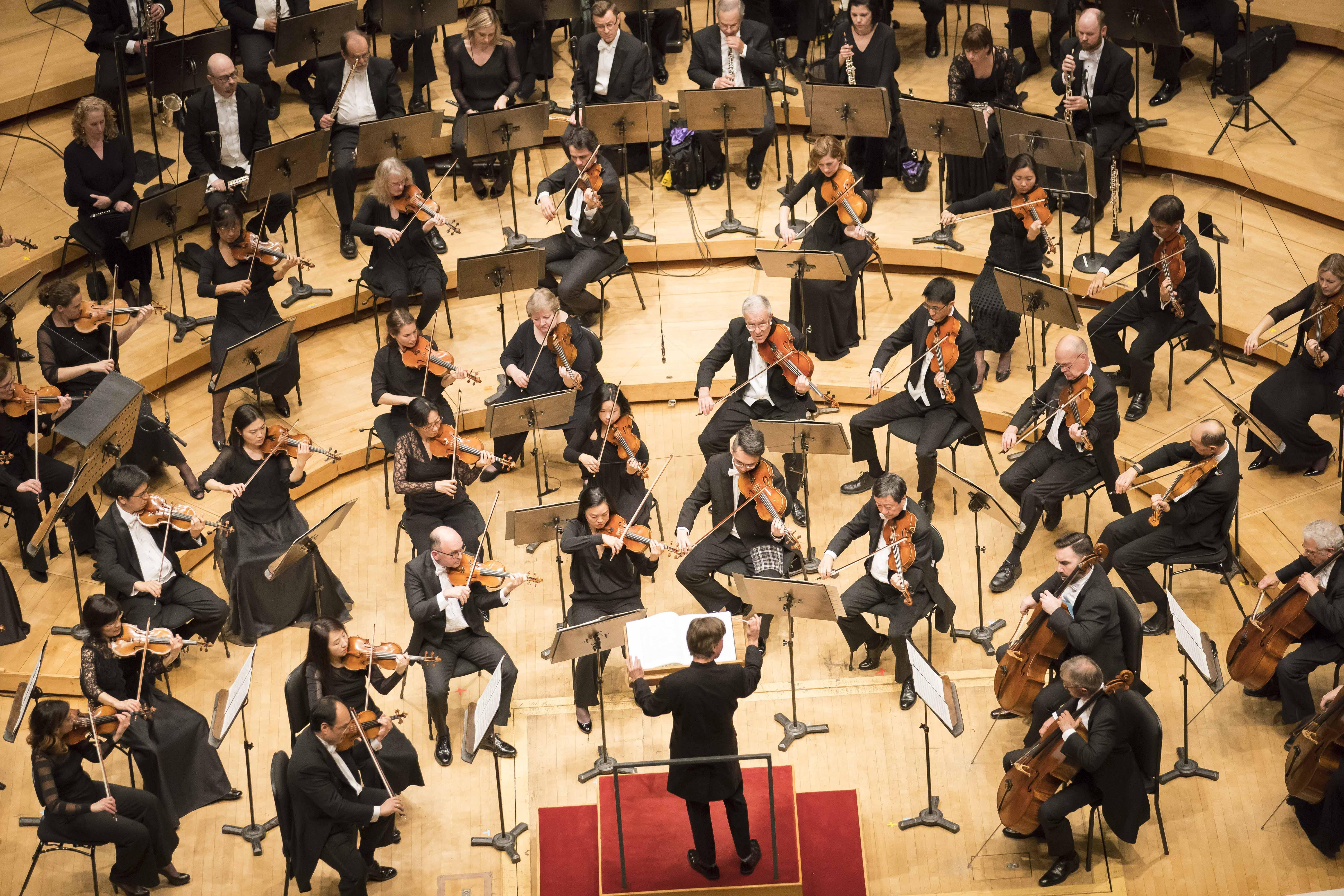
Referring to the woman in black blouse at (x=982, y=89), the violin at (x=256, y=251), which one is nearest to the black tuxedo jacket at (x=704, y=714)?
the violin at (x=256, y=251)

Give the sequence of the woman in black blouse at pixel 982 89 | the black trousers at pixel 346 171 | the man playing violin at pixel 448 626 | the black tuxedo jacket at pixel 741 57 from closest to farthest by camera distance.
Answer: the man playing violin at pixel 448 626 < the woman in black blouse at pixel 982 89 < the black trousers at pixel 346 171 < the black tuxedo jacket at pixel 741 57

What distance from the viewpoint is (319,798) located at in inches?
250

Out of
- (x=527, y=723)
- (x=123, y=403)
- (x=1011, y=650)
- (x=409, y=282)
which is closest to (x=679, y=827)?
(x=527, y=723)

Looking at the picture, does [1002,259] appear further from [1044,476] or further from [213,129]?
[213,129]

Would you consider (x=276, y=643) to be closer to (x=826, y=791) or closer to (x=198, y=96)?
(x=826, y=791)

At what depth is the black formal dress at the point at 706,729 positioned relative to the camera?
6305 mm

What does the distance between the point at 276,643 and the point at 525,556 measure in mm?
1423

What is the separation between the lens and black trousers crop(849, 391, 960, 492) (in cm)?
845

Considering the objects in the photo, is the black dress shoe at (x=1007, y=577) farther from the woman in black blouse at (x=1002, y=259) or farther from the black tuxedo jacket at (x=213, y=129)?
the black tuxedo jacket at (x=213, y=129)

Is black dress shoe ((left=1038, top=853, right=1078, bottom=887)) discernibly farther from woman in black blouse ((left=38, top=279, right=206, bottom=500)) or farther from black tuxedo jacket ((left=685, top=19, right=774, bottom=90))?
black tuxedo jacket ((left=685, top=19, right=774, bottom=90))

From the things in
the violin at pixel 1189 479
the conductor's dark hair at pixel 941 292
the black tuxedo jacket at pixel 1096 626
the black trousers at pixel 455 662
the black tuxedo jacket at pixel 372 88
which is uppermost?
the black tuxedo jacket at pixel 372 88

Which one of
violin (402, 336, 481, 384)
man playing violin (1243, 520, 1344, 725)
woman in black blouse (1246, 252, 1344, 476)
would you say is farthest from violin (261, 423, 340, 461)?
woman in black blouse (1246, 252, 1344, 476)

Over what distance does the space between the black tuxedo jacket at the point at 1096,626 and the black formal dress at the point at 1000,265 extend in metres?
2.45

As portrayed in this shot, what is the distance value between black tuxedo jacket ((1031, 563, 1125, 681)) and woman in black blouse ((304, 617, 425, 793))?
2.90 meters
